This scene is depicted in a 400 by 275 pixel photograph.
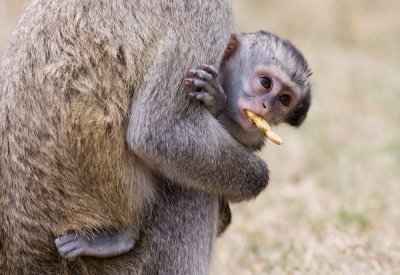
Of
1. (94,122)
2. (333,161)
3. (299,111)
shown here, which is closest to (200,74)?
(94,122)

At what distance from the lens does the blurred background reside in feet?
20.1

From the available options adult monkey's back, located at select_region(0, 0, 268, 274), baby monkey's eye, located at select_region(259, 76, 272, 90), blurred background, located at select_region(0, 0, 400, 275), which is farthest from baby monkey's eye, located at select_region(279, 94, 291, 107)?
blurred background, located at select_region(0, 0, 400, 275)

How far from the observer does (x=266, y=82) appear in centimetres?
484

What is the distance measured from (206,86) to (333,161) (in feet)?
16.1

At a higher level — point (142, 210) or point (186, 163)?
point (186, 163)

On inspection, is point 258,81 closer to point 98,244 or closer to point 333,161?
point 98,244

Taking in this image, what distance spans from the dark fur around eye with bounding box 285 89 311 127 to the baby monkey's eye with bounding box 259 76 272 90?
0.87 feet

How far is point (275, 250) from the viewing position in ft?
20.8

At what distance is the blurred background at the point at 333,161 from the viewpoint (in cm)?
614

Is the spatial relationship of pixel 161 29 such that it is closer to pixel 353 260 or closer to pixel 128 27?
pixel 128 27

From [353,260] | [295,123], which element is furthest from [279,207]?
[295,123]

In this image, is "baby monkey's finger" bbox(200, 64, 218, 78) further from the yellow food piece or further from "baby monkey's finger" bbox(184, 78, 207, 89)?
the yellow food piece

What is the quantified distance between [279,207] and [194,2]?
3442 mm

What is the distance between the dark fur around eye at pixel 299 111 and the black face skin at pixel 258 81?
0.13 ft
